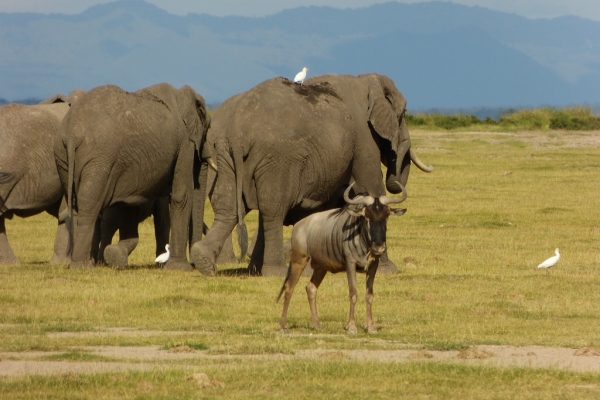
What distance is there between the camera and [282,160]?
1755cm

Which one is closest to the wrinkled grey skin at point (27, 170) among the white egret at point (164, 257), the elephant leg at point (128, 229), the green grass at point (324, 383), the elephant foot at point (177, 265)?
the elephant leg at point (128, 229)

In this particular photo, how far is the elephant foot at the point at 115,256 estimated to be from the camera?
18359 mm

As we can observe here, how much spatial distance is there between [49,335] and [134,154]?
20.2 ft

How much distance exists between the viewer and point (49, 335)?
40.7 ft

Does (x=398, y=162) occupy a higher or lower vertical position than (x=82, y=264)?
higher

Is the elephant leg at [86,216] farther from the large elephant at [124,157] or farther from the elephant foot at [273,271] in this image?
the elephant foot at [273,271]

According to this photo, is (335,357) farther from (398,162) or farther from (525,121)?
(525,121)

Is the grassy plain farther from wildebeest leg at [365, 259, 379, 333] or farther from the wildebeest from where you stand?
the wildebeest

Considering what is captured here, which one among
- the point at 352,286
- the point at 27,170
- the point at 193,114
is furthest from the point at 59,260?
the point at 352,286

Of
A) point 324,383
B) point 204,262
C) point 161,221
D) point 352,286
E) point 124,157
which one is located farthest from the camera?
point 161,221

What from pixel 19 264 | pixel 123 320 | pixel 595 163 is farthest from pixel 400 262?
pixel 595 163

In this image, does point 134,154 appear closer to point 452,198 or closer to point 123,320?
point 123,320

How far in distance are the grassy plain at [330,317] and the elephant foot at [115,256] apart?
0.16 m

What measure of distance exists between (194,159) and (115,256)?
105 inches
